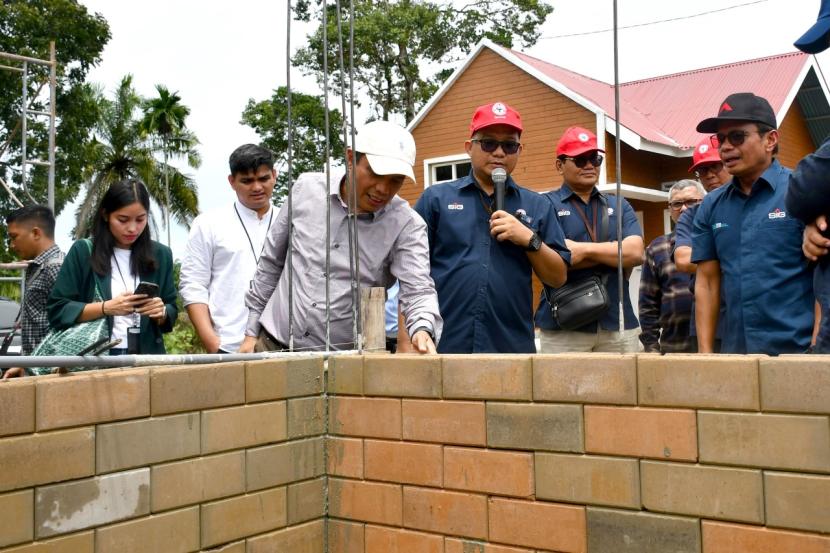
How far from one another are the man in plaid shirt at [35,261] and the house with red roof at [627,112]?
468 inches

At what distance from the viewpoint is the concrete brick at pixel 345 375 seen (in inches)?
127

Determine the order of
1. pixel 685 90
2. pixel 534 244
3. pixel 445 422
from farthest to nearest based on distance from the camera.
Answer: pixel 685 90 → pixel 534 244 → pixel 445 422

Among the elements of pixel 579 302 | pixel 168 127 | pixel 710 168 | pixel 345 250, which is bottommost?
pixel 579 302

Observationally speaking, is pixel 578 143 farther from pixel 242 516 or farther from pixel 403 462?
pixel 242 516

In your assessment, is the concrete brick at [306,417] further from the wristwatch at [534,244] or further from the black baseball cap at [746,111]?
the black baseball cap at [746,111]

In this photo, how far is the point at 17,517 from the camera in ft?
7.70

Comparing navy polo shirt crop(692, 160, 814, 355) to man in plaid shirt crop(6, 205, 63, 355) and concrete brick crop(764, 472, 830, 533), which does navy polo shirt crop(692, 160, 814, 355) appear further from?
man in plaid shirt crop(6, 205, 63, 355)

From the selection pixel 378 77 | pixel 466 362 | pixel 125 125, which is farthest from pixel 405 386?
pixel 125 125

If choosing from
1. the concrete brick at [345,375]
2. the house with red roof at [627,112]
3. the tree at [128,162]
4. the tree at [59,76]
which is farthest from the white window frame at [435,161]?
the tree at [128,162]

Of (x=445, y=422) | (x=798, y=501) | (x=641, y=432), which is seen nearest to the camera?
(x=798, y=501)

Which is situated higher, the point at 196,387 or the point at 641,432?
the point at 196,387

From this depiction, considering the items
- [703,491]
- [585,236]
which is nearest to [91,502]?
[703,491]

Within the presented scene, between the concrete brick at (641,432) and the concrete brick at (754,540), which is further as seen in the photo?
the concrete brick at (641,432)

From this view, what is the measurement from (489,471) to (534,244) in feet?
3.71
